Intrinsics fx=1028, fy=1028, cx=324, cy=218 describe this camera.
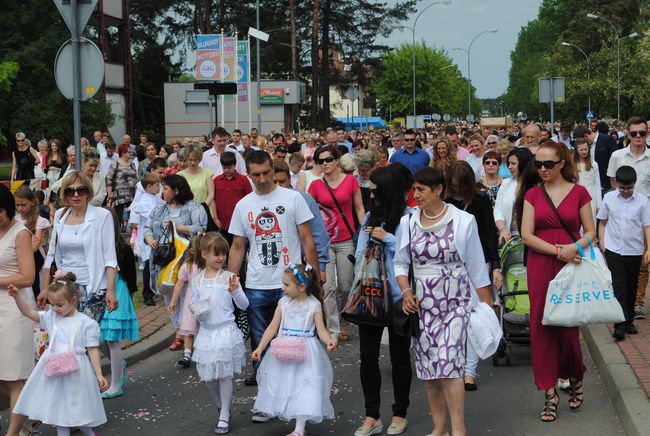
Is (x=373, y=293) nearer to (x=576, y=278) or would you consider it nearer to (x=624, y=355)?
(x=576, y=278)

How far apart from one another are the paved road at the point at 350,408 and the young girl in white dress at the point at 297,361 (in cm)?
43

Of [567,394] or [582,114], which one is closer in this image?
[567,394]

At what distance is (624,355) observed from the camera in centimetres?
879

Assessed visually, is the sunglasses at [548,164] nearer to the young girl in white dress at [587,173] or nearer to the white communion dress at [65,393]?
the white communion dress at [65,393]

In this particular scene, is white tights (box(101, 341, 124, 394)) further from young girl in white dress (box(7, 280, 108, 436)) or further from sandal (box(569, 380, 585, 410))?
sandal (box(569, 380, 585, 410))

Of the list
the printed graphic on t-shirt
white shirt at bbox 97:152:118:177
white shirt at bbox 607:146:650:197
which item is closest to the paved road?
the printed graphic on t-shirt

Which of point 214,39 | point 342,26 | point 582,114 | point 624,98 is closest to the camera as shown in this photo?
point 214,39

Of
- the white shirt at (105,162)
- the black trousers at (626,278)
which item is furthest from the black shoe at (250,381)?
the white shirt at (105,162)

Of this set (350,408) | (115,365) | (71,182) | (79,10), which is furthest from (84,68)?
(350,408)

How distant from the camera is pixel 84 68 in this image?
1069 centimetres

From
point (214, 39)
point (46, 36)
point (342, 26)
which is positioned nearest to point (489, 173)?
point (214, 39)

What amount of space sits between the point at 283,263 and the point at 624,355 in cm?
322

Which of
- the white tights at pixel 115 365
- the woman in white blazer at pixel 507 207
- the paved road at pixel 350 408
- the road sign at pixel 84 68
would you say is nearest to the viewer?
the paved road at pixel 350 408

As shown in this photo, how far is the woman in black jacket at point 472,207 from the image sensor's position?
27.1 feet
